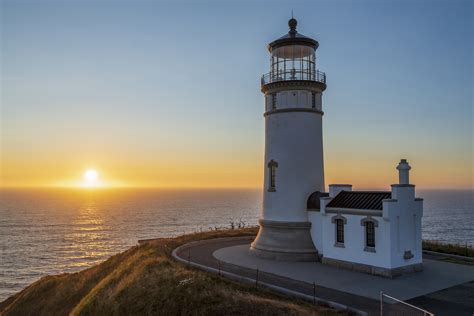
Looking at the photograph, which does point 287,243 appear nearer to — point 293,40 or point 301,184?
point 301,184

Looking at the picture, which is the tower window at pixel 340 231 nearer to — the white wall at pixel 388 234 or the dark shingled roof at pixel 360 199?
the white wall at pixel 388 234

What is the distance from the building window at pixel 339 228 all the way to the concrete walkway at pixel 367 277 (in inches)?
53.1

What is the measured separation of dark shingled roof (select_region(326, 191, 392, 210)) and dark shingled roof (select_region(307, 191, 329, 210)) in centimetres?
114

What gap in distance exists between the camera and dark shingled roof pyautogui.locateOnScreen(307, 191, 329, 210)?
23.3 meters

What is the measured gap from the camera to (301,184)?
23750mm

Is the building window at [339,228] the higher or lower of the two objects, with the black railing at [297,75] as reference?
lower

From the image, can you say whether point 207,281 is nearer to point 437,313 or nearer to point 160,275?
point 160,275

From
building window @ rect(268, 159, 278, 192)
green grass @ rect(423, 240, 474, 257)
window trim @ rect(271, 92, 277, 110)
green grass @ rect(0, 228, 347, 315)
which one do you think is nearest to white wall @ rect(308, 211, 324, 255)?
building window @ rect(268, 159, 278, 192)

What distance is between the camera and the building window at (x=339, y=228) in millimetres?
21361

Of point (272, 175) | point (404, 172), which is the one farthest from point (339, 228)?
point (272, 175)

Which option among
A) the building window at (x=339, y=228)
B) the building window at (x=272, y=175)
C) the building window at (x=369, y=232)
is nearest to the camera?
the building window at (x=369, y=232)

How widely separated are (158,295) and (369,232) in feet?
35.1

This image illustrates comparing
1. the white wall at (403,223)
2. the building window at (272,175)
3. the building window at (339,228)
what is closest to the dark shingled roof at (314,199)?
the building window at (339,228)

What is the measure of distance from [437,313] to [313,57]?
52.2ft
